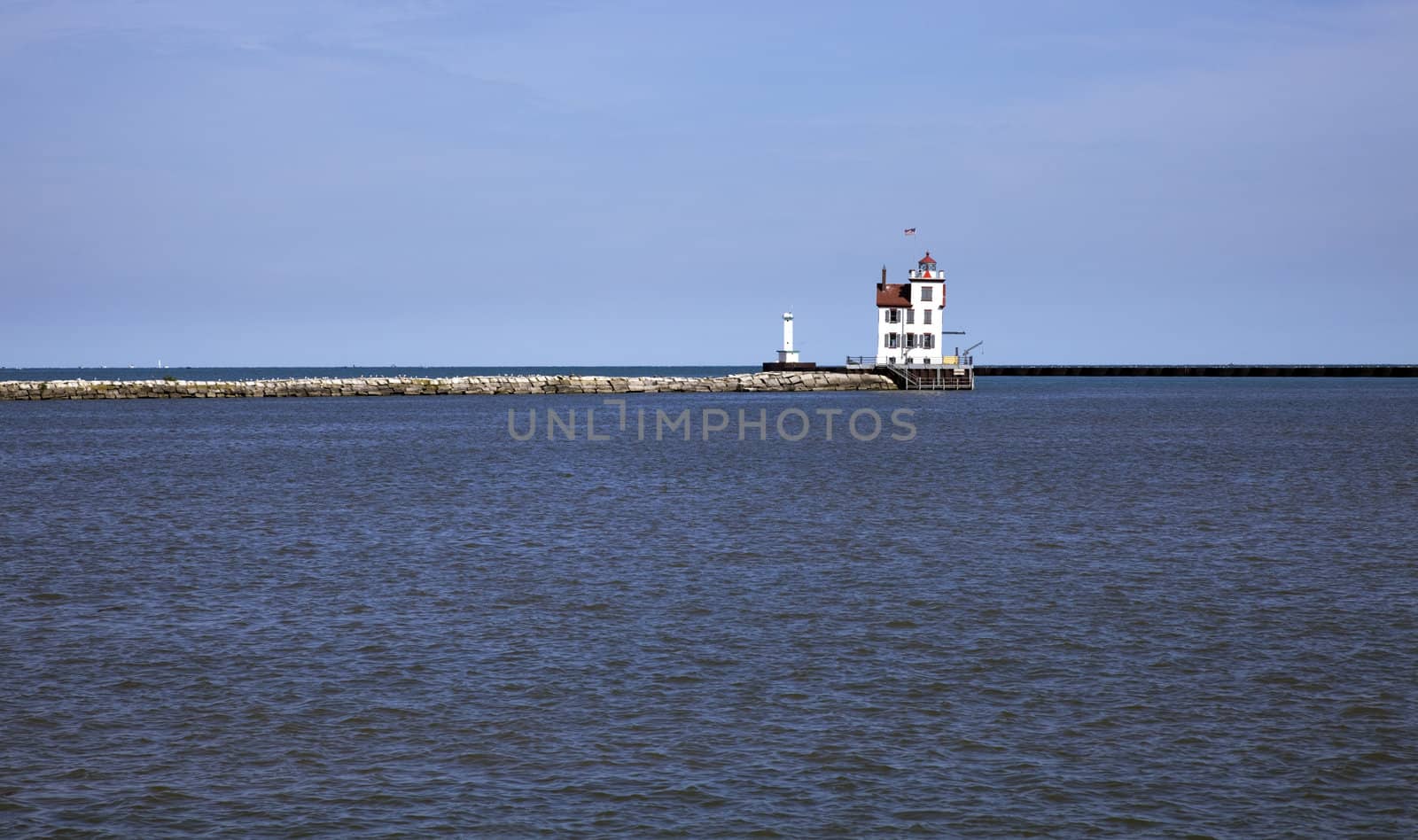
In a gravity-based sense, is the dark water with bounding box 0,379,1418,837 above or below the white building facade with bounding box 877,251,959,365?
below

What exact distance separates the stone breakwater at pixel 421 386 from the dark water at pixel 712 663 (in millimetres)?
76046

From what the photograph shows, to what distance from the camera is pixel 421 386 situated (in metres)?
113

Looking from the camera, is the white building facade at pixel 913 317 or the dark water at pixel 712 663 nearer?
the dark water at pixel 712 663

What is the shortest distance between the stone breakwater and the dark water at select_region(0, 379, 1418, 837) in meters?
76.0

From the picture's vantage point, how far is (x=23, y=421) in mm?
70250

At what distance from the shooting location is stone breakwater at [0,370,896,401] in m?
101

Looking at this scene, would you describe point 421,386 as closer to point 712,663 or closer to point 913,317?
point 913,317

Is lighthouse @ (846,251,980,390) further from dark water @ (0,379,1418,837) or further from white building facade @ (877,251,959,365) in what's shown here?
dark water @ (0,379,1418,837)

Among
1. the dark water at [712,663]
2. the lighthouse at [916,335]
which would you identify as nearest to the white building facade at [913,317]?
the lighthouse at [916,335]

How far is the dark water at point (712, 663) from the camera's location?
9.31 metres

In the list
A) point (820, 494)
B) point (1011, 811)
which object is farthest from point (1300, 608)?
point (820, 494)

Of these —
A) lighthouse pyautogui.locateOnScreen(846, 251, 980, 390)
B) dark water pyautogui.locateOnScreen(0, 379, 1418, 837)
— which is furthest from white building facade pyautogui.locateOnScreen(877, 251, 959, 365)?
dark water pyautogui.locateOnScreen(0, 379, 1418, 837)

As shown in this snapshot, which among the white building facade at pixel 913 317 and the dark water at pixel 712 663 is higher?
the white building facade at pixel 913 317

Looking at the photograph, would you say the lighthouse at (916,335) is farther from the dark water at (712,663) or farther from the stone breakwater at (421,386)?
the dark water at (712,663)
